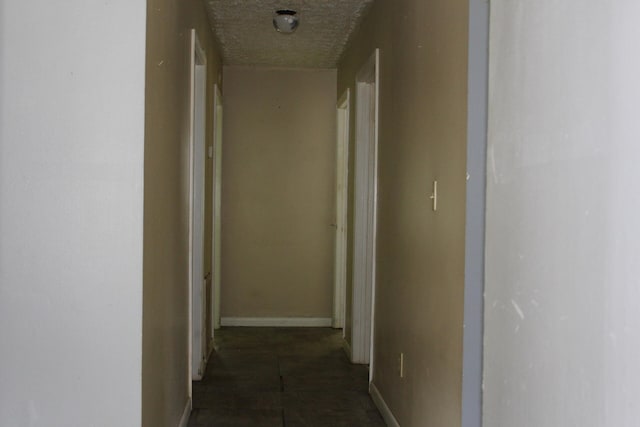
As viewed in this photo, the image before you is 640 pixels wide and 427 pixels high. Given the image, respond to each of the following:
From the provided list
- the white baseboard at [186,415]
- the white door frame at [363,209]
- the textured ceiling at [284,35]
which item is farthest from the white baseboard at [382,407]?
the textured ceiling at [284,35]

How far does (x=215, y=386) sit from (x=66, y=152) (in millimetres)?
2549

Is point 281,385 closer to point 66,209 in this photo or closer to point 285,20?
point 285,20

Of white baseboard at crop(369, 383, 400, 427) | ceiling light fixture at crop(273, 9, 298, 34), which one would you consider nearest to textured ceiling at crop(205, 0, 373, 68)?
ceiling light fixture at crop(273, 9, 298, 34)

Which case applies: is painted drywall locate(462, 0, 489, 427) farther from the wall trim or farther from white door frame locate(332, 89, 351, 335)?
white door frame locate(332, 89, 351, 335)

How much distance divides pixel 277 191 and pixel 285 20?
88.7 inches

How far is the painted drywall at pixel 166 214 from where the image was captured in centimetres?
241

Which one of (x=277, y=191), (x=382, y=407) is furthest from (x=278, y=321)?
(x=382, y=407)

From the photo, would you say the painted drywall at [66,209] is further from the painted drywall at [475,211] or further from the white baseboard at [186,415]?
the white baseboard at [186,415]

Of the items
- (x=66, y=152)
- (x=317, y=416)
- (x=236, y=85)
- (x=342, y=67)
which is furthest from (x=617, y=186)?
(x=236, y=85)

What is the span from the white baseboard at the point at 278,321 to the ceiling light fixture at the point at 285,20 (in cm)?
292

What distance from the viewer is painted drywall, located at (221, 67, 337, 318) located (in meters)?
6.66

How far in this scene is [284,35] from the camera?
17.6 ft

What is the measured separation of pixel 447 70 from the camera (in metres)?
2.65

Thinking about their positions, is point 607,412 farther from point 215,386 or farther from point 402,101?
point 215,386
